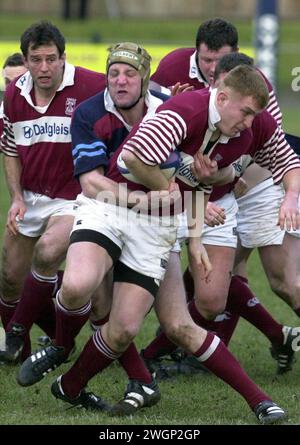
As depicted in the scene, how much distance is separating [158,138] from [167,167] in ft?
0.55

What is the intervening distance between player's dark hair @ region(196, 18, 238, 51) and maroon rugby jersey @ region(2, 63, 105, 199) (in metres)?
0.63

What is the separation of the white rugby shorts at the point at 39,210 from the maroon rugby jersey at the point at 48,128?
41 mm

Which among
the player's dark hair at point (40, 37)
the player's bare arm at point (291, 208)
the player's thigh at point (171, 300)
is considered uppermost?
the player's dark hair at point (40, 37)

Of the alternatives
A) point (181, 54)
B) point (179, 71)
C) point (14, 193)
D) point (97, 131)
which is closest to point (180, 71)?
A: point (179, 71)

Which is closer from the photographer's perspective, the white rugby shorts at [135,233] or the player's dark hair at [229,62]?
the white rugby shorts at [135,233]

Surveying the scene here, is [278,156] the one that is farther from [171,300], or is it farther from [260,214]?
[171,300]

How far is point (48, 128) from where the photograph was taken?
20.2 ft

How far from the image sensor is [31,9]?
34906 mm

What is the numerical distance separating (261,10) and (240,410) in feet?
59.3

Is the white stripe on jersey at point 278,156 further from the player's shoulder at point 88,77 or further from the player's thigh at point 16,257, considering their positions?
the player's thigh at point 16,257

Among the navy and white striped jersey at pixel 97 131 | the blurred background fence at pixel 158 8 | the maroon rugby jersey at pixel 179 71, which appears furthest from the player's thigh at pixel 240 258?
the blurred background fence at pixel 158 8

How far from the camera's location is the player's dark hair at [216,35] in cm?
623

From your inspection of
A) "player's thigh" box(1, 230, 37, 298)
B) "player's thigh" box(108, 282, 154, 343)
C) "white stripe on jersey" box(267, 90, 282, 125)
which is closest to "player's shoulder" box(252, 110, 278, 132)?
"white stripe on jersey" box(267, 90, 282, 125)

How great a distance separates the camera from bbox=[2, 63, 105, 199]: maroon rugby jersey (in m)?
6.18
